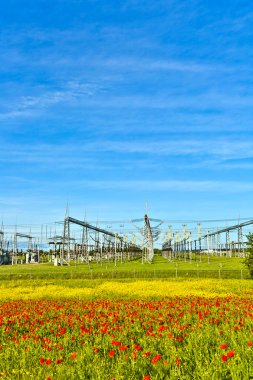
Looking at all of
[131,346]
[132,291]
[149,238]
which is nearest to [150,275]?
[132,291]

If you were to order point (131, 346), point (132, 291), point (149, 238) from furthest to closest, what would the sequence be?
point (149, 238) → point (132, 291) → point (131, 346)

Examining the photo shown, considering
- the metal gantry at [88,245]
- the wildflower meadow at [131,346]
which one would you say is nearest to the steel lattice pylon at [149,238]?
the metal gantry at [88,245]

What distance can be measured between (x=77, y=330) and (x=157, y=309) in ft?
12.8

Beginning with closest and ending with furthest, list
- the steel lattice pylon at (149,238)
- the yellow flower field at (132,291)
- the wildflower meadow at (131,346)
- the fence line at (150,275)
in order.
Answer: the wildflower meadow at (131,346) → the yellow flower field at (132,291) → the fence line at (150,275) → the steel lattice pylon at (149,238)

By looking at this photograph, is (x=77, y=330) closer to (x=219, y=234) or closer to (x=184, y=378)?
(x=184, y=378)

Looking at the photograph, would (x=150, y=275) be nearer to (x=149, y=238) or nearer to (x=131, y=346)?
(x=149, y=238)

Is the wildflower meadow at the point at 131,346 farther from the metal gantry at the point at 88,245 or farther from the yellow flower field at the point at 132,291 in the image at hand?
the metal gantry at the point at 88,245

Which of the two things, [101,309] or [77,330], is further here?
[101,309]

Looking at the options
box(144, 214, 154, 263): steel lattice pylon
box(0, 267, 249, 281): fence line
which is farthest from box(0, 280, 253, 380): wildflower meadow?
box(144, 214, 154, 263): steel lattice pylon

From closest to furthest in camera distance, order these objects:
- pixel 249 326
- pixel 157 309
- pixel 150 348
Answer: pixel 150 348, pixel 249 326, pixel 157 309

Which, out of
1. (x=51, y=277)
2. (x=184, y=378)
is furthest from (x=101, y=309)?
(x=51, y=277)

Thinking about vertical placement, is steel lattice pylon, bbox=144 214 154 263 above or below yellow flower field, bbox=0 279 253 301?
above

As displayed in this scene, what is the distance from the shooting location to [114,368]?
7230 millimetres

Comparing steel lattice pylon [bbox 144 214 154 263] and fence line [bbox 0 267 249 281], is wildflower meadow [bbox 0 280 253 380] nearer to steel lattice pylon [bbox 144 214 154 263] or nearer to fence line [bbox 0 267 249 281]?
fence line [bbox 0 267 249 281]
